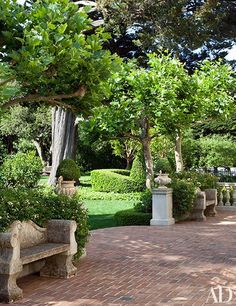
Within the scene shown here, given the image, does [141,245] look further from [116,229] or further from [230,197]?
[230,197]

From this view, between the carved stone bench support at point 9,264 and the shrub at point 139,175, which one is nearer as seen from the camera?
the carved stone bench support at point 9,264

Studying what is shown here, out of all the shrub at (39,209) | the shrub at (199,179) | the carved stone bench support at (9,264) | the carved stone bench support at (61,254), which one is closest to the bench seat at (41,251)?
the carved stone bench support at (61,254)

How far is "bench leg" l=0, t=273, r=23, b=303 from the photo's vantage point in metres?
5.99

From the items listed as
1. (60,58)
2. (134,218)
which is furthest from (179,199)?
(60,58)

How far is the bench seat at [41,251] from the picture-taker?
6406 mm

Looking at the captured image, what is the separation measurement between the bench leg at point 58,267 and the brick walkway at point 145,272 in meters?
0.15

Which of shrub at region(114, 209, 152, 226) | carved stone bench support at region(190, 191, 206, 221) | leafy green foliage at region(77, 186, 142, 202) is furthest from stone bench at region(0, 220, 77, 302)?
leafy green foliage at region(77, 186, 142, 202)

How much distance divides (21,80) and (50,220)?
2250 millimetres

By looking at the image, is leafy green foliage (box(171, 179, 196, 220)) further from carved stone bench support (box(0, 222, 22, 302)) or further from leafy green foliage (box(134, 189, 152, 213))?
carved stone bench support (box(0, 222, 22, 302))

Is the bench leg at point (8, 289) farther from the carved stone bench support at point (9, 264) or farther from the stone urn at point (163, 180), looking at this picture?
the stone urn at point (163, 180)

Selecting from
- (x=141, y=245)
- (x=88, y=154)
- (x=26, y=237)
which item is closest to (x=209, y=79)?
(x=141, y=245)

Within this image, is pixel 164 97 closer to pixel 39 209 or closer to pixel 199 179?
pixel 199 179

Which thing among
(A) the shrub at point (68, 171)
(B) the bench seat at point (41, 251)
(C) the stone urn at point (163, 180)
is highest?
(A) the shrub at point (68, 171)

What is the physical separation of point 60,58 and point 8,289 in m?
3.48
